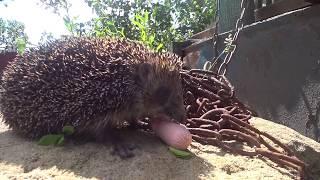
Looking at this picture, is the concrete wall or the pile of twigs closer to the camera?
the pile of twigs

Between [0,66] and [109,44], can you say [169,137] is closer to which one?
[109,44]

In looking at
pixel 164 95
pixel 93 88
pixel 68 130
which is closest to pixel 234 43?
pixel 164 95

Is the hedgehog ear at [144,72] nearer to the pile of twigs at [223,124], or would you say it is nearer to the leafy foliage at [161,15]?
the pile of twigs at [223,124]

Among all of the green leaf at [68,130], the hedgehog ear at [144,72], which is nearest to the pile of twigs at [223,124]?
the hedgehog ear at [144,72]

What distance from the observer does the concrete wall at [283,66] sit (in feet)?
12.3

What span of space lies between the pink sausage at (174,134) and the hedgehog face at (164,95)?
75 mm

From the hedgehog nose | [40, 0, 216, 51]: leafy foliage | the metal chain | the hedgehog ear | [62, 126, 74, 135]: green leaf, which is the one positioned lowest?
[62, 126, 74, 135]: green leaf

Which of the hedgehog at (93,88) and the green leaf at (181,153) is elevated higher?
the hedgehog at (93,88)

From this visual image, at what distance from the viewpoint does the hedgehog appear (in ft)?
7.98

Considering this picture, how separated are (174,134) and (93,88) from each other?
0.49m

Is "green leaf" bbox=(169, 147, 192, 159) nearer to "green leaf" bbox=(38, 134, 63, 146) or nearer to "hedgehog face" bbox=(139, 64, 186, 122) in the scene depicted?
"hedgehog face" bbox=(139, 64, 186, 122)

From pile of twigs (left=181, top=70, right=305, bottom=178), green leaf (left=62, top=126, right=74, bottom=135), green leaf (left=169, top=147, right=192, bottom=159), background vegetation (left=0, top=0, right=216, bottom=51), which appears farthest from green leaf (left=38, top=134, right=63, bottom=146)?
background vegetation (left=0, top=0, right=216, bottom=51)

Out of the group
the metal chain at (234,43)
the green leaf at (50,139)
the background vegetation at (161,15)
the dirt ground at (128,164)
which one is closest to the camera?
the dirt ground at (128,164)

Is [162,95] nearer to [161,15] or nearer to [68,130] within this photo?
[68,130]
